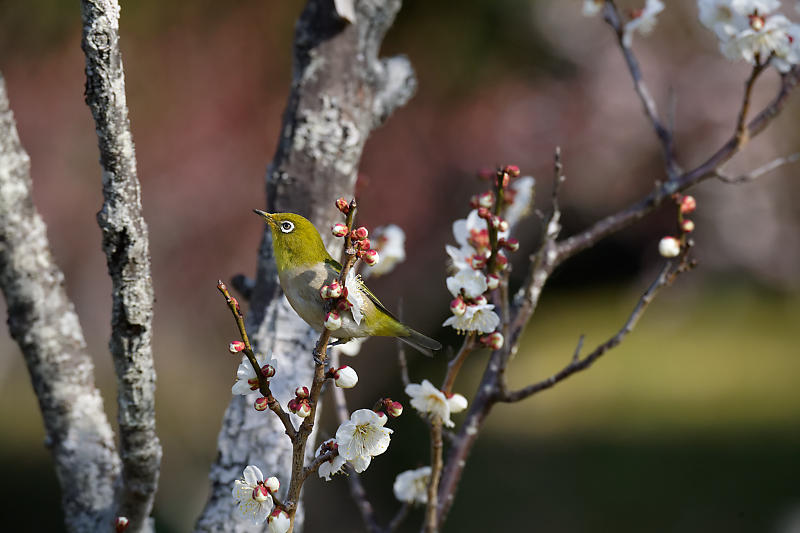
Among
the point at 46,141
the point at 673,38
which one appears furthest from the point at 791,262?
the point at 46,141

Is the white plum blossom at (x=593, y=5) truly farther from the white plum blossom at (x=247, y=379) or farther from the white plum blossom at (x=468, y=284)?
the white plum blossom at (x=247, y=379)

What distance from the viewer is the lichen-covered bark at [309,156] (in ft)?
4.94

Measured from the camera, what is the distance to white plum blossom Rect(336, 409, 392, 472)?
1017 millimetres

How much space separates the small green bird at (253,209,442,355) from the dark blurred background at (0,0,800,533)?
8.14 ft

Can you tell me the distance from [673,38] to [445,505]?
5392mm

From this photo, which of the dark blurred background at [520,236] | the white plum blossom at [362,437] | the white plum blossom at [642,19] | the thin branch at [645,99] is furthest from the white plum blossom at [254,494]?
the dark blurred background at [520,236]

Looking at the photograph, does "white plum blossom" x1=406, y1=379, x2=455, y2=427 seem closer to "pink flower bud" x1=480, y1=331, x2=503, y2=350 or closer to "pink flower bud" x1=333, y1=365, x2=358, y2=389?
"pink flower bud" x1=480, y1=331, x2=503, y2=350

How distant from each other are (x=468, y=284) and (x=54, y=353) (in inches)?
29.7

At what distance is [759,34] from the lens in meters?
1.46

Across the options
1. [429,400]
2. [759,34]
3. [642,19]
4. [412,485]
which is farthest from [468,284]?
[642,19]

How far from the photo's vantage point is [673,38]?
20.0 feet

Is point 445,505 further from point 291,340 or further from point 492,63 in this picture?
point 492,63

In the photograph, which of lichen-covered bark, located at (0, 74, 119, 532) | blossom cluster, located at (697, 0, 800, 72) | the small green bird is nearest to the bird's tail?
the small green bird

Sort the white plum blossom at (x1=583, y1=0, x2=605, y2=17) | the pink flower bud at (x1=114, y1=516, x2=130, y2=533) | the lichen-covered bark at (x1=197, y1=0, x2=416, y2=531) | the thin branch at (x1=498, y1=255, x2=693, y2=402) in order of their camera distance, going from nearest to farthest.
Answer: the pink flower bud at (x1=114, y1=516, x2=130, y2=533) < the thin branch at (x1=498, y1=255, x2=693, y2=402) < the lichen-covered bark at (x1=197, y1=0, x2=416, y2=531) < the white plum blossom at (x1=583, y1=0, x2=605, y2=17)
